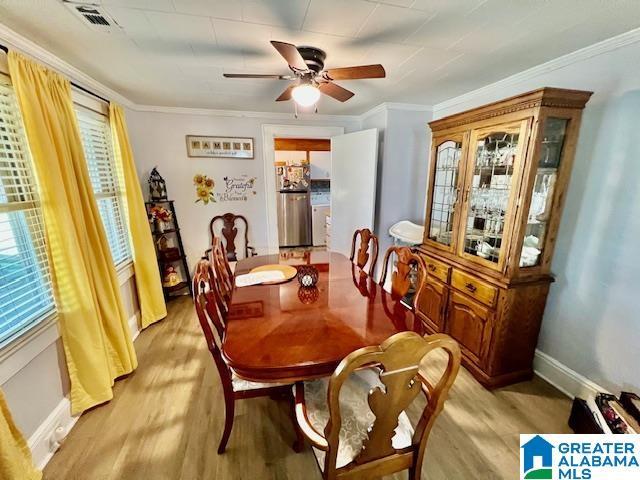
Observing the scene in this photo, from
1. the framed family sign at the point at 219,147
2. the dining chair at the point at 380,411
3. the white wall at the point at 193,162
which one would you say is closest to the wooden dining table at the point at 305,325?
the dining chair at the point at 380,411

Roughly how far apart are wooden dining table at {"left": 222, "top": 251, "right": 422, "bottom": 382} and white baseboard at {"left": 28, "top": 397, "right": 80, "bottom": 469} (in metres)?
1.14

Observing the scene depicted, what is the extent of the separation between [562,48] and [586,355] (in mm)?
1904

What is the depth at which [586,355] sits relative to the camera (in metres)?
Result: 1.71

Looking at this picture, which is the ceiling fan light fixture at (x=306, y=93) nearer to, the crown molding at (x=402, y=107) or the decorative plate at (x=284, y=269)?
the decorative plate at (x=284, y=269)

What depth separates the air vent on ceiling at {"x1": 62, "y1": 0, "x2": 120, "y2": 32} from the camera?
1.16 meters

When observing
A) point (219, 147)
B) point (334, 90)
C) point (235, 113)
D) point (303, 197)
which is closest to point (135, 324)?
point (219, 147)

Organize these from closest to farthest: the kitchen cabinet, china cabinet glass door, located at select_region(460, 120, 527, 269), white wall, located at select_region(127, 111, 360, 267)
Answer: china cabinet glass door, located at select_region(460, 120, 527, 269), white wall, located at select_region(127, 111, 360, 267), the kitchen cabinet

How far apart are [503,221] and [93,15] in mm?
2530

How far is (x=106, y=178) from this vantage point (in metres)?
2.34

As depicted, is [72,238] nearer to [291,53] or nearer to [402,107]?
[291,53]

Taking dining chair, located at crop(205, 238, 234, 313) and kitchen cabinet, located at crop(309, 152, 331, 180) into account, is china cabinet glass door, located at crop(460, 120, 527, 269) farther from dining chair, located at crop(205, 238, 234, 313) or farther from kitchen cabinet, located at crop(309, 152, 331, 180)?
kitchen cabinet, located at crop(309, 152, 331, 180)

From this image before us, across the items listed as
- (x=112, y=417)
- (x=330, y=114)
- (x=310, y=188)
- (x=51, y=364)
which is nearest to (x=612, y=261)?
(x=330, y=114)

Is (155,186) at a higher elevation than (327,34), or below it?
below

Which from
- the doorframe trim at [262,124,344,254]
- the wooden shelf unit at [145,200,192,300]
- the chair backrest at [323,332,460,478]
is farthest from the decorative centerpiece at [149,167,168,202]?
the chair backrest at [323,332,460,478]
